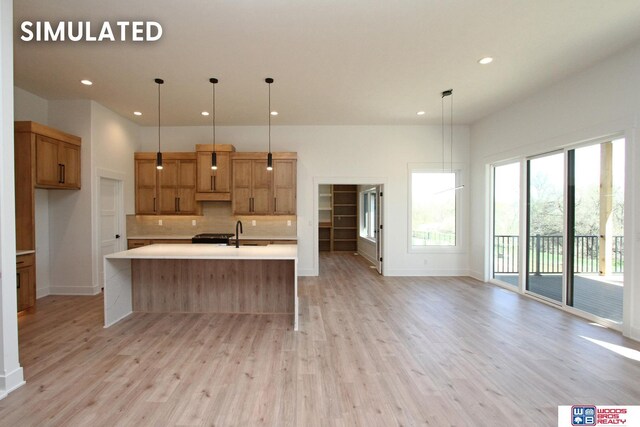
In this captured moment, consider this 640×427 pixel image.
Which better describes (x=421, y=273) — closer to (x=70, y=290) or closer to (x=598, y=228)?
(x=598, y=228)

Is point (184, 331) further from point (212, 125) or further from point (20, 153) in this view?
point (212, 125)

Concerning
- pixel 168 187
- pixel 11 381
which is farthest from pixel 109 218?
pixel 11 381

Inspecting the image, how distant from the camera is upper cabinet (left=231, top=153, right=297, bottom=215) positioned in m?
5.79

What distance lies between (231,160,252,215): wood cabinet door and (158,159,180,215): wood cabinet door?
45.2 inches

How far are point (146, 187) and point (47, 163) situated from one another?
1.77 m

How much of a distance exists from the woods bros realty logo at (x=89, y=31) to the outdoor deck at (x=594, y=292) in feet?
18.9

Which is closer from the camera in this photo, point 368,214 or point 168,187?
point 168,187

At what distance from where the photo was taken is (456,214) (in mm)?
6312

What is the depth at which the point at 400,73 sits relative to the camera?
12.5 ft

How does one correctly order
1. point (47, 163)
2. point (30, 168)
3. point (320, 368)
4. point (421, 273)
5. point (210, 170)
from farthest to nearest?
point (421, 273)
point (210, 170)
point (47, 163)
point (30, 168)
point (320, 368)

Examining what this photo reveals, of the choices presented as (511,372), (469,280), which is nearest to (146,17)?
(511,372)

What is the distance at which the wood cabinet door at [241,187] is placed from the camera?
5793 mm

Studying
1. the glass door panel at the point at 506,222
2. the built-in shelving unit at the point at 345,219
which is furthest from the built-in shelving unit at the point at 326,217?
the glass door panel at the point at 506,222

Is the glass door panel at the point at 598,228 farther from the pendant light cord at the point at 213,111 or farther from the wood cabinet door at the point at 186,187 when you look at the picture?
the wood cabinet door at the point at 186,187
